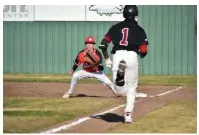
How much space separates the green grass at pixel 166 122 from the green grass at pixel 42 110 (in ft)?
4.24

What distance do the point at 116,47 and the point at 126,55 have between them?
0.28 m

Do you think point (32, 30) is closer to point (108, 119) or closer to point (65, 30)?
point (65, 30)

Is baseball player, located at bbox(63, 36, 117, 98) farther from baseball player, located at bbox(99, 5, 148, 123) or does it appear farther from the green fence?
the green fence

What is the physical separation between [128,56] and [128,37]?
35 cm

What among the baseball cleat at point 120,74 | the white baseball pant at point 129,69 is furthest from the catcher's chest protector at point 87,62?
the white baseball pant at point 129,69

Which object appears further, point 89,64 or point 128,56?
point 89,64

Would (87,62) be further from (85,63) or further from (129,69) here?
(129,69)

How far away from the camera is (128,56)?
9.13 meters

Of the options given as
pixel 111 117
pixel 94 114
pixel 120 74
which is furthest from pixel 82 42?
pixel 120 74

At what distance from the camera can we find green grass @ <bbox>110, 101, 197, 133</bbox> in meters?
8.53

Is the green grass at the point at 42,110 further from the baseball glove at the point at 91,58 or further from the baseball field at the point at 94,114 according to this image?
the baseball glove at the point at 91,58

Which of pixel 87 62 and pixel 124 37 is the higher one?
pixel 124 37

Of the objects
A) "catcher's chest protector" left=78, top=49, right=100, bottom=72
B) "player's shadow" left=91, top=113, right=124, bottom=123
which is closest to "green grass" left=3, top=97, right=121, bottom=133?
"player's shadow" left=91, top=113, right=124, bottom=123

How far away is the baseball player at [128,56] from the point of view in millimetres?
9141
